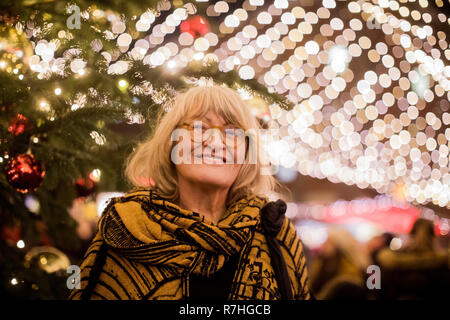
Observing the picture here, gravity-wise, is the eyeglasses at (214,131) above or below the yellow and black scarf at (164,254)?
above

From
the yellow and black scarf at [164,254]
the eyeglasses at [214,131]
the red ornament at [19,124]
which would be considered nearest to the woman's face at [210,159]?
the eyeglasses at [214,131]

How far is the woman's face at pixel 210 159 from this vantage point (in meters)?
1.48

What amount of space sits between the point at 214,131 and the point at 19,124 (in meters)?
0.85

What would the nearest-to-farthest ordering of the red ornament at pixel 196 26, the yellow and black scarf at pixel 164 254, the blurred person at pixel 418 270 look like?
the yellow and black scarf at pixel 164 254 < the red ornament at pixel 196 26 < the blurred person at pixel 418 270

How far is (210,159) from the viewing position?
4.84 ft

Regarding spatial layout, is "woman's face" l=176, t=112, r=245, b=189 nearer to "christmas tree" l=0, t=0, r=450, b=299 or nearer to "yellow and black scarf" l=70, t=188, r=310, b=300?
"yellow and black scarf" l=70, t=188, r=310, b=300

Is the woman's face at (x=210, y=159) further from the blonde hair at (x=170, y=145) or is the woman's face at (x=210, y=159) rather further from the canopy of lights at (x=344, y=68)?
the canopy of lights at (x=344, y=68)

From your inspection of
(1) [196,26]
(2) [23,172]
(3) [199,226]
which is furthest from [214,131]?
(1) [196,26]

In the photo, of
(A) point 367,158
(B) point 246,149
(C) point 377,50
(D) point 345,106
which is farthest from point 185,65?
(A) point 367,158

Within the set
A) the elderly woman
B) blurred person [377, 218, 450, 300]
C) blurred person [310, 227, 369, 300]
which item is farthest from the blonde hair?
blurred person [310, 227, 369, 300]

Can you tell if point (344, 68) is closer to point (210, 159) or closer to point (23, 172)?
point (210, 159)

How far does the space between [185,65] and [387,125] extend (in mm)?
9755

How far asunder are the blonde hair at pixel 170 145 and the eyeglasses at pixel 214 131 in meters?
0.03

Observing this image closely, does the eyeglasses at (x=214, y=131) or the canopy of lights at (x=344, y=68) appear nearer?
the eyeglasses at (x=214, y=131)
